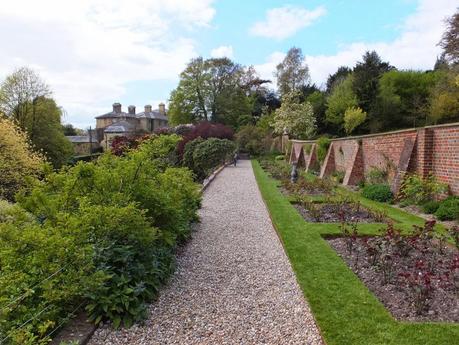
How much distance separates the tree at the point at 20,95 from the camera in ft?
91.9

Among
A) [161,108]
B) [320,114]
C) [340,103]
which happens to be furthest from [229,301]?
[161,108]

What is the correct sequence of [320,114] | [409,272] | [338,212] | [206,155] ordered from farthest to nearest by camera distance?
[320,114] → [206,155] → [338,212] → [409,272]

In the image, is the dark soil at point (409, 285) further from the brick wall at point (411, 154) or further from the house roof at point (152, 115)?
the house roof at point (152, 115)

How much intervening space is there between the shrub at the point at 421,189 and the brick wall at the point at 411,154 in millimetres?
173

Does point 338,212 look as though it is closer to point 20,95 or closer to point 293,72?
point 20,95

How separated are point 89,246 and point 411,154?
9635 millimetres

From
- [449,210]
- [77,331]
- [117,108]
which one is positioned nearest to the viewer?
[77,331]

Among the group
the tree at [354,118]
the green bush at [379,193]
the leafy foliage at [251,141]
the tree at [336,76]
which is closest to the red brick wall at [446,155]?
the green bush at [379,193]

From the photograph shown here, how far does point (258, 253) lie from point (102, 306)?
10.1 ft

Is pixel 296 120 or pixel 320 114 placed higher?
pixel 320 114

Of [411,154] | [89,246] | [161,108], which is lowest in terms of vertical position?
[89,246]

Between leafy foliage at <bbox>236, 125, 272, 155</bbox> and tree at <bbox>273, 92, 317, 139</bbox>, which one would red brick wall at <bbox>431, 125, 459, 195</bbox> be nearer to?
tree at <bbox>273, 92, 317, 139</bbox>

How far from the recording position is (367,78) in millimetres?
33406

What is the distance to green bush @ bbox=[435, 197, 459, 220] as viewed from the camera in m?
8.20
